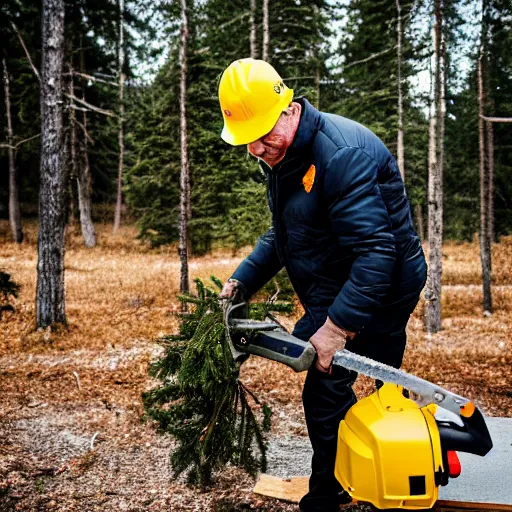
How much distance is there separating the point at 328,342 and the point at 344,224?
582 millimetres

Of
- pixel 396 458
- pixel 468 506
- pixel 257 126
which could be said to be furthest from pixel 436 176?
pixel 396 458

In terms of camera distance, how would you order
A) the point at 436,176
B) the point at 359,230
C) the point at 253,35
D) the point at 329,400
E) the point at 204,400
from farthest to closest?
the point at 253,35 → the point at 436,176 → the point at 204,400 → the point at 329,400 → the point at 359,230

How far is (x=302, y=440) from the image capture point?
202 inches

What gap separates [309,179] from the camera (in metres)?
2.69

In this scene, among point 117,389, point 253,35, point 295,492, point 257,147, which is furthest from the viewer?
point 253,35

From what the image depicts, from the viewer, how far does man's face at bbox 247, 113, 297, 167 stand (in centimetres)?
270

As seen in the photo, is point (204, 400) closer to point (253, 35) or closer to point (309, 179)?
point (309, 179)

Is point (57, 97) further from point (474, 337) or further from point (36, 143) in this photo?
point (36, 143)

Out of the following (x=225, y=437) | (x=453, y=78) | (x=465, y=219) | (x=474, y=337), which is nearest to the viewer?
(x=225, y=437)

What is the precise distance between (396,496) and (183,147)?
12743mm

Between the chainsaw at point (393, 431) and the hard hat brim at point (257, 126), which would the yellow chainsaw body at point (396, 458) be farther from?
the hard hat brim at point (257, 126)

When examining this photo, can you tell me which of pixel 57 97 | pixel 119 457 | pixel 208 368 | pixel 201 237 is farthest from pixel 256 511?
pixel 201 237

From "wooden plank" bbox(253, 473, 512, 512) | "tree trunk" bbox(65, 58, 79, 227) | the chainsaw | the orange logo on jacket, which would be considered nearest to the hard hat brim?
the orange logo on jacket

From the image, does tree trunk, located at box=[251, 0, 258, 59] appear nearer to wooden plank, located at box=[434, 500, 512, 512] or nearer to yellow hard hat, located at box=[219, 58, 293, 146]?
yellow hard hat, located at box=[219, 58, 293, 146]
